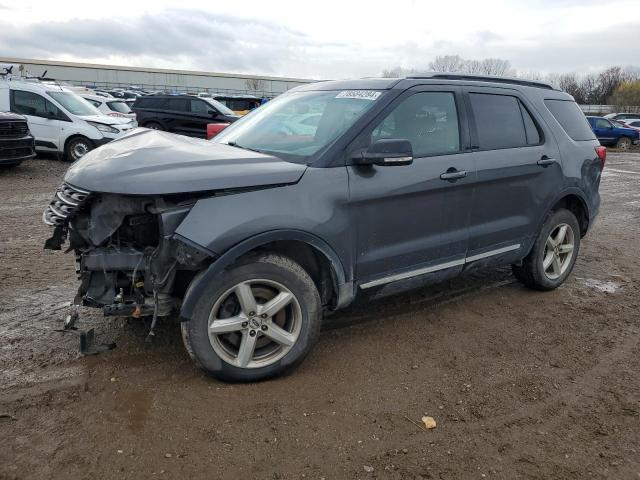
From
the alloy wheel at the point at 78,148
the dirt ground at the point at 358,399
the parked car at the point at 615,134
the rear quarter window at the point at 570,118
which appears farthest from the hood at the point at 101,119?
the parked car at the point at 615,134

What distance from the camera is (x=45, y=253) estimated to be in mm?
5887

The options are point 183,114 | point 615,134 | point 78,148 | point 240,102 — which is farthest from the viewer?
point 240,102

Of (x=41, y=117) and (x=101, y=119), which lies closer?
(x=41, y=117)

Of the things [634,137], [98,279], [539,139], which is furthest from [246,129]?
[634,137]

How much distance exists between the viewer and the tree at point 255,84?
3046 inches

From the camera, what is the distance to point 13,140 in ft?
36.7

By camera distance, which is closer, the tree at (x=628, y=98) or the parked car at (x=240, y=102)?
the parked car at (x=240, y=102)

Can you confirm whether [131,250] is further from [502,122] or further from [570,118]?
[570,118]

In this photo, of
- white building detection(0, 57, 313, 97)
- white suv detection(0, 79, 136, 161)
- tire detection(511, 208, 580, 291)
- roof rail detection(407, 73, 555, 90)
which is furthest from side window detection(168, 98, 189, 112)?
white building detection(0, 57, 313, 97)

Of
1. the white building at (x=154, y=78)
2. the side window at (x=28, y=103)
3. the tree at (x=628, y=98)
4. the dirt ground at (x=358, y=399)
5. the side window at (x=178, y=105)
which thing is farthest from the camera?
the white building at (x=154, y=78)

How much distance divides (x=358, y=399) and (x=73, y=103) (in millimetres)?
13114

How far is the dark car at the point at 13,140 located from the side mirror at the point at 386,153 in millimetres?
10084

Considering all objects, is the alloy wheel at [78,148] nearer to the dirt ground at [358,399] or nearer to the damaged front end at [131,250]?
the dirt ground at [358,399]

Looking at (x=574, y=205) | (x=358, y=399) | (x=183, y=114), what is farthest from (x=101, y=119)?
(x=358, y=399)
